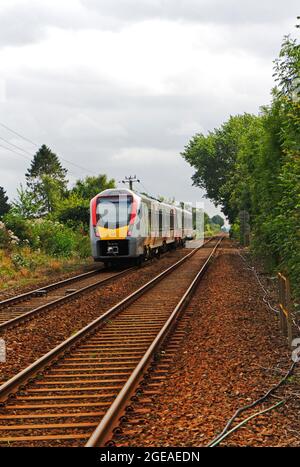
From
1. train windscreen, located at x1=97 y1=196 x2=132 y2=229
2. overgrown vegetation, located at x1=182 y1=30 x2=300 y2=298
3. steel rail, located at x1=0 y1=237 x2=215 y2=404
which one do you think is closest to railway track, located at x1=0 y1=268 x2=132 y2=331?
steel rail, located at x1=0 y1=237 x2=215 y2=404

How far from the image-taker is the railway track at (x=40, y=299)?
12727 millimetres

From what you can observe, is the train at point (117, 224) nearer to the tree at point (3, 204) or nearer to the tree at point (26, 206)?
the tree at point (26, 206)

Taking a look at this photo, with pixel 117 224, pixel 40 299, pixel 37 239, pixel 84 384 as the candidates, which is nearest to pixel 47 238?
pixel 37 239

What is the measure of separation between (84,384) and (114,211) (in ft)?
52.4

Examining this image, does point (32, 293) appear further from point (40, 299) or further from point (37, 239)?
point (37, 239)

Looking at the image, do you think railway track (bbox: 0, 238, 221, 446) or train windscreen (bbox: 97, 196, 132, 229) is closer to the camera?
railway track (bbox: 0, 238, 221, 446)

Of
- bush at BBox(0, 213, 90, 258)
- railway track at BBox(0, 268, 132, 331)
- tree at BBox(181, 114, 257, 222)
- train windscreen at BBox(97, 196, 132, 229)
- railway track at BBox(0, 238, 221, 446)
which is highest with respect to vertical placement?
tree at BBox(181, 114, 257, 222)

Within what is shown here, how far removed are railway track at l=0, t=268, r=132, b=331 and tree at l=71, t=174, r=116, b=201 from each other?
2684cm

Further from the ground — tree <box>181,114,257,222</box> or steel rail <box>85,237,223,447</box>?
tree <box>181,114,257,222</box>

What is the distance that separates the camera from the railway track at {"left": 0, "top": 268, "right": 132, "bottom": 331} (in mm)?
12727

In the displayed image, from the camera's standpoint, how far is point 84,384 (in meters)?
7.54

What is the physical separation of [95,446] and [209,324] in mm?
6575

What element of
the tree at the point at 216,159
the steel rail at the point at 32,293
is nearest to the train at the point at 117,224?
the steel rail at the point at 32,293

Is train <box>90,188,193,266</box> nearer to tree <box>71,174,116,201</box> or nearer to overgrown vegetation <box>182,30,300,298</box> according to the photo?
overgrown vegetation <box>182,30,300,298</box>
